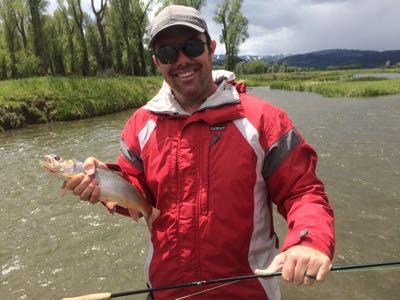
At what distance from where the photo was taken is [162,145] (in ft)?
9.68

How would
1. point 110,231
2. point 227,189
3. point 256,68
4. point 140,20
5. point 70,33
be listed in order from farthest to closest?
point 256,68, point 70,33, point 140,20, point 110,231, point 227,189

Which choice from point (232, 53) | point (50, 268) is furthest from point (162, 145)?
point (232, 53)

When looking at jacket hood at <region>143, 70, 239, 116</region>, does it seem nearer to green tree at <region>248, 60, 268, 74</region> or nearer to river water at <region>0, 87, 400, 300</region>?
river water at <region>0, 87, 400, 300</region>

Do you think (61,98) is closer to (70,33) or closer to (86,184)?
(86,184)

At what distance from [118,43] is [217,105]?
51.4m

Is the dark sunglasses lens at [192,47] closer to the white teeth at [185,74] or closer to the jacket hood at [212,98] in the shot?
the white teeth at [185,74]

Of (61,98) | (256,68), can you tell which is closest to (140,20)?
(61,98)

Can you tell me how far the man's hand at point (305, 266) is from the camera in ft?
6.88

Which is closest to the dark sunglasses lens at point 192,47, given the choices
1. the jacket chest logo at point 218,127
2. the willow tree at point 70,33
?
the jacket chest logo at point 218,127

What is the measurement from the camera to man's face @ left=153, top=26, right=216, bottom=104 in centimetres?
303

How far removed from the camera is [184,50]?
9.93 ft

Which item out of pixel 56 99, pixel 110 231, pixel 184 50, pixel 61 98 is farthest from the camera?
pixel 61 98

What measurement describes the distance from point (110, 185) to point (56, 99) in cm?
1969

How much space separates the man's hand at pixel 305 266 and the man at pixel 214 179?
0.30 m
